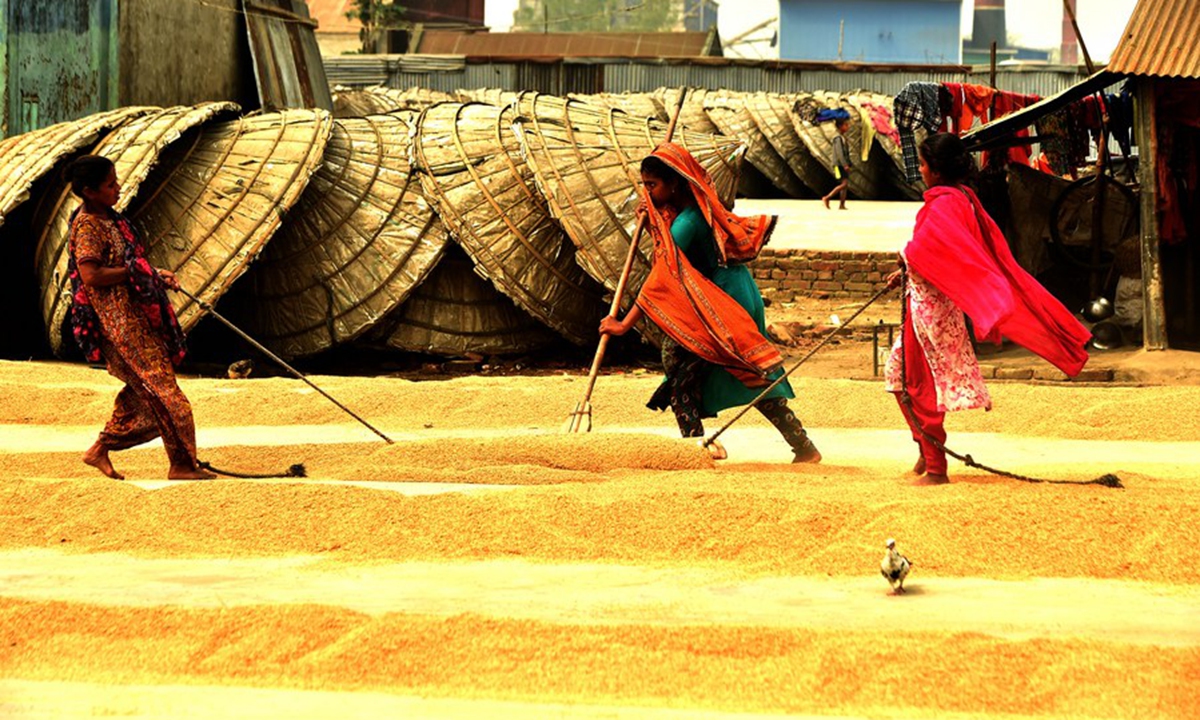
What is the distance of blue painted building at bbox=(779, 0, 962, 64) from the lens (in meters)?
48.5

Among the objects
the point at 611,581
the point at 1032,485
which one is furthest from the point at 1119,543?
the point at 611,581

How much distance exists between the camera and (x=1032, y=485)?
5.85m

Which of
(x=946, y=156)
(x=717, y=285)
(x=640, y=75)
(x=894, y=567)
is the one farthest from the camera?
(x=640, y=75)

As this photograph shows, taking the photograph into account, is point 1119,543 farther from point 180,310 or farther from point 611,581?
point 180,310

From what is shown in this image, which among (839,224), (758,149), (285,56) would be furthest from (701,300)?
(758,149)

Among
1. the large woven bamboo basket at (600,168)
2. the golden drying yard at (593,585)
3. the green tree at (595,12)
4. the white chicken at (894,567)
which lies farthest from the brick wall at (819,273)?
the green tree at (595,12)

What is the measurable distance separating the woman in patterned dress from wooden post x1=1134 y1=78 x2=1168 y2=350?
737cm

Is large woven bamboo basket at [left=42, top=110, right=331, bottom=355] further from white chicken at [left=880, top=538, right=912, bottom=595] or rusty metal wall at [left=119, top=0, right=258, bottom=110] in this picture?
white chicken at [left=880, top=538, right=912, bottom=595]

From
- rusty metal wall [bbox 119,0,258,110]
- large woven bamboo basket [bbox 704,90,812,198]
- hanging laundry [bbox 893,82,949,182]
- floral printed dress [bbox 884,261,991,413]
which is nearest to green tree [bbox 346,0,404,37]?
large woven bamboo basket [bbox 704,90,812,198]

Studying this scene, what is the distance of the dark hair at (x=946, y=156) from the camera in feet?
20.0

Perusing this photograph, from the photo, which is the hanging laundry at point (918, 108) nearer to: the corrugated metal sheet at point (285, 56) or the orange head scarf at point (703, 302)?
the orange head scarf at point (703, 302)

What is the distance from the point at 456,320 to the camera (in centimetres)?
1221

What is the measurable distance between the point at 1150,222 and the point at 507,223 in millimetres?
4729

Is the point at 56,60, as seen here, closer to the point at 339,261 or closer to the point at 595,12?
the point at 339,261
